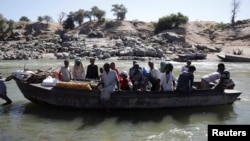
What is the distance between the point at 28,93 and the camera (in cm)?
1273

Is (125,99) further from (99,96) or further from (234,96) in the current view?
(234,96)

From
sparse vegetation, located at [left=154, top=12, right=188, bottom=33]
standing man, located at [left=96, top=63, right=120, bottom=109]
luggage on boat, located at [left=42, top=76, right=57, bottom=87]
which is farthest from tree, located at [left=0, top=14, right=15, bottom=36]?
standing man, located at [left=96, top=63, right=120, bottom=109]

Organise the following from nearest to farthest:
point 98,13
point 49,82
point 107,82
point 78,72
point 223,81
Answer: point 107,82
point 49,82
point 223,81
point 78,72
point 98,13

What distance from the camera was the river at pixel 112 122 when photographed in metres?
9.56

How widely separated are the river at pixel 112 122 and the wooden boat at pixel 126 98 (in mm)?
260

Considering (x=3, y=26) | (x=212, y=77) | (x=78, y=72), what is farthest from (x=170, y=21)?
(x=212, y=77)

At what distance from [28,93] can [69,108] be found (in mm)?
1747

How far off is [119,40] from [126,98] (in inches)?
1627

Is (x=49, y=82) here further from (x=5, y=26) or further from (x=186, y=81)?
(x=5, y=26)

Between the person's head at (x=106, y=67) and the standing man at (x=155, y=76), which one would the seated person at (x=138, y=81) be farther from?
the person's head at (x=106, y=67)

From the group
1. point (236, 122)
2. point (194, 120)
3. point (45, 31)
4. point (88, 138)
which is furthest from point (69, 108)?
point (45, 31)

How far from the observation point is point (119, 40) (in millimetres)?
52625

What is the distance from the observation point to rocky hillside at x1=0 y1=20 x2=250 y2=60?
45219 mm

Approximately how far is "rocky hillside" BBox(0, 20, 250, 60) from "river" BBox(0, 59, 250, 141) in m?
30.5
